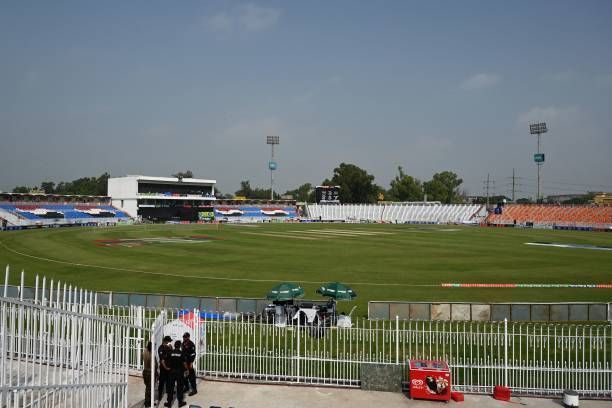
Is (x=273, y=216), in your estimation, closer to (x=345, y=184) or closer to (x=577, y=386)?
(x=345, y=184)

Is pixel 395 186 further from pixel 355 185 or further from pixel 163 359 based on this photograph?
pixel 163 359

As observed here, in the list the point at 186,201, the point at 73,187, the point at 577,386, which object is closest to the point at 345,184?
the point at 186,201

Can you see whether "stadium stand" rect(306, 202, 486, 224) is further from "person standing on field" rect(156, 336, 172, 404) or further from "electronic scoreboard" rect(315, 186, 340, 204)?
"person standing on field" rect(156, 336, 172, 404)

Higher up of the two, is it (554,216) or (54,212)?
(54,212)

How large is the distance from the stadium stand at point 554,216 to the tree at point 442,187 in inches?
2167

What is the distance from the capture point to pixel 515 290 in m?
27.7

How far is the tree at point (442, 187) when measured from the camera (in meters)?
167

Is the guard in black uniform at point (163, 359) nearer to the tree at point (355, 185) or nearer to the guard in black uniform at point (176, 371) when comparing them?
the guard in black uniform at point (176, 371)

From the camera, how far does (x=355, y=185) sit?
6363 inches

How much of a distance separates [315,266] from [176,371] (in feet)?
87.7

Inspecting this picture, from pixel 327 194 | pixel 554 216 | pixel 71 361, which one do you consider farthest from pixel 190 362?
pixel 554 216

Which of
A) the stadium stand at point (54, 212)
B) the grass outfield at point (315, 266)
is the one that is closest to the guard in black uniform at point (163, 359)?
the grass outfield at point (315, 266)

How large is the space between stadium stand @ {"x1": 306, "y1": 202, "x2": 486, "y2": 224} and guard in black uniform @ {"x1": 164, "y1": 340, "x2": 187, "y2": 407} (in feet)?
361

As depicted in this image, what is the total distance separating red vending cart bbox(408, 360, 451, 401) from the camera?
1159 cm
